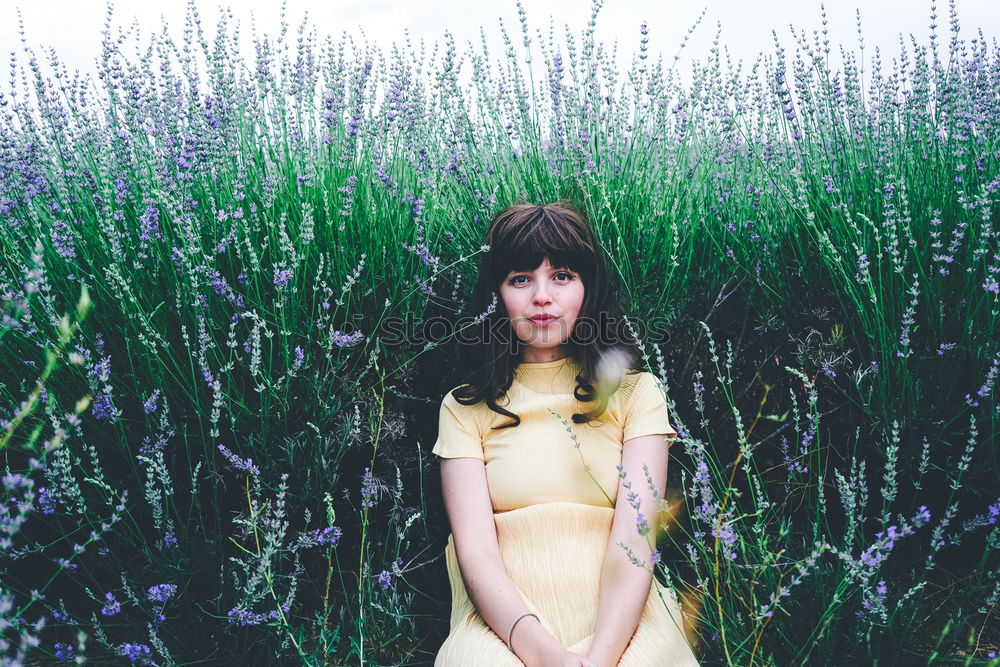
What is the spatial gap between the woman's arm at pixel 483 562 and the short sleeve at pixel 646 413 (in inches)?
16.1

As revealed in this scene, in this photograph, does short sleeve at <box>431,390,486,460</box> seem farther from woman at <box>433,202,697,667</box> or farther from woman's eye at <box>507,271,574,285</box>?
woman's eye at <box>507,271,574,285</box>

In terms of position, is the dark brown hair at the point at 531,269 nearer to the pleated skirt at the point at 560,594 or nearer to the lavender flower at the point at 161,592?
the pleated skirt at the point at 560,594

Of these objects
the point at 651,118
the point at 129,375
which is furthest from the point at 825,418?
the point at 129,375

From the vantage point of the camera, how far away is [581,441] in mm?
1880

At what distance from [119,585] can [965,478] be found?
2259 mm

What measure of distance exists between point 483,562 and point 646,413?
0.57 meters

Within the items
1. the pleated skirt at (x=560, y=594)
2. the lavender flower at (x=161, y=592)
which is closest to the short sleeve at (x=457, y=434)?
the pleated skirt at (x=560, y=594)

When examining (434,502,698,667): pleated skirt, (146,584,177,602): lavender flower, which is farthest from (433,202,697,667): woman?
(146,584,177,602): lavender flower

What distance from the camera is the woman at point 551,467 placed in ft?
5.38

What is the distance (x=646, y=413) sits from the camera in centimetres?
187

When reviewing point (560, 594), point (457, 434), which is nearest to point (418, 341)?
point (457, 434)

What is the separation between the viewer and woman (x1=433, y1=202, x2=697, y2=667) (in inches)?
64.6

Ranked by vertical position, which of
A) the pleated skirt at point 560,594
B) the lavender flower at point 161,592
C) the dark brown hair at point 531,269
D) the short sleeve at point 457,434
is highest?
the dark brown hair at point 531,269

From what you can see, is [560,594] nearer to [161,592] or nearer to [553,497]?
[553,497]
